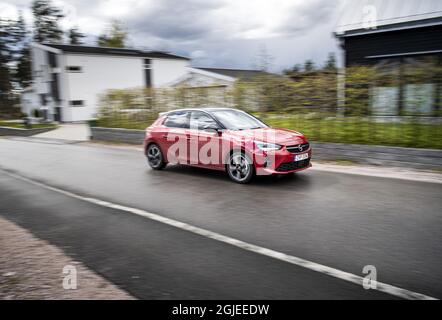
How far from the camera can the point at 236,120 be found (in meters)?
8.73

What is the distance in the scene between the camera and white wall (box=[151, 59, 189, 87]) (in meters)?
41.8

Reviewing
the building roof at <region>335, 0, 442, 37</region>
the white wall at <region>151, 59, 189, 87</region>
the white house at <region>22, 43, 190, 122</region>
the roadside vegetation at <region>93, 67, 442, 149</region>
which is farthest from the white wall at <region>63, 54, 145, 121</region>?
the roadside vegetation at <region>93, 67, 442, 149</region>

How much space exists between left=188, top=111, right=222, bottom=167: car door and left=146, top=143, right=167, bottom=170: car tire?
1.18 metres

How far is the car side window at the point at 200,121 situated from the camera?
8602 millimetres

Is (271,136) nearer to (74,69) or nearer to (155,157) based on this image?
(155,157)

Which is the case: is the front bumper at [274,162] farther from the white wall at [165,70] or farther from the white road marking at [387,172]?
the white wall at [165,70]

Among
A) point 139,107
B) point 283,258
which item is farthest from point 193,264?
point 139,107

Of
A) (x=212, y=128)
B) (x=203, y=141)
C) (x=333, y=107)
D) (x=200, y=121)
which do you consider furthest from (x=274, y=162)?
(x=333, y=107)

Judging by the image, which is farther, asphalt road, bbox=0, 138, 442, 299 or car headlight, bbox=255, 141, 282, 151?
car headlight, bbox=255, 141, 282, 151

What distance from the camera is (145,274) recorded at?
390 centimetres

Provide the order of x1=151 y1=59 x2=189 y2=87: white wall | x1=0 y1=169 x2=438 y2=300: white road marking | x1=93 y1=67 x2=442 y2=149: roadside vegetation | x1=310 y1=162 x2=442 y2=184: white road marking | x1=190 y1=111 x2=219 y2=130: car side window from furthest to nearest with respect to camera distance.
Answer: x1=151 y1=59 x2=189 y2=87: white wall < x1=93 y1=67 x2=442 y2=149: roadside vegetation < x1=190 y1=111 x2=219 y2=130: car side window < x1=310 y1=162 x2=442 y2=184: white road marking < x1=0 y1=169 x2=438 y2=300: white road marking

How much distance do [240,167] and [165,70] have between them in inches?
1458

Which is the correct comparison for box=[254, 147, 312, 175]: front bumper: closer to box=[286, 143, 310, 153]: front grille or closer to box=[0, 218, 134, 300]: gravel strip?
box=[286, 143, 310, 153]: front grille

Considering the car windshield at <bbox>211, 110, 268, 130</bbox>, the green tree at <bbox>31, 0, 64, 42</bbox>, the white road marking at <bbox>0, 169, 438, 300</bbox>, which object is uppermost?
the green tree at <bbox>31, 0, 64, 42</bbox>
